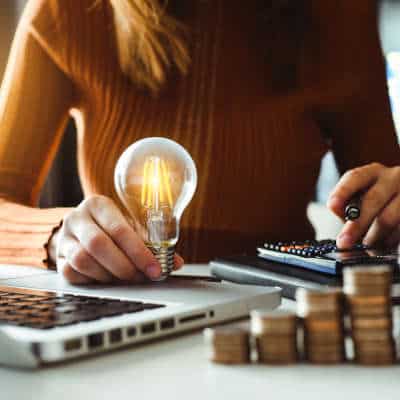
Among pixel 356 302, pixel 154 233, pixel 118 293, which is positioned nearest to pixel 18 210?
pixel 154 233

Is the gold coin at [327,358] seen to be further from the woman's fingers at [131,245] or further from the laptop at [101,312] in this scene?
the woman's fingers at [131,245]

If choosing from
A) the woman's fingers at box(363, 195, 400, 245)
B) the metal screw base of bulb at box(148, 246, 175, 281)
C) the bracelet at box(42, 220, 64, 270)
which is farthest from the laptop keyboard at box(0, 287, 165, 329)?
the woman's fingers at box(363, 195, 400, 245)

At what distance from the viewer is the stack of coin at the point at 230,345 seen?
456mm

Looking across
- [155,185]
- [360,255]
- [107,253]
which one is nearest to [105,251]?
[107,253]

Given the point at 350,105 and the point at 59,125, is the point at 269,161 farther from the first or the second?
the point at 59,125

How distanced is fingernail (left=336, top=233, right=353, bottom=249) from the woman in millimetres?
351

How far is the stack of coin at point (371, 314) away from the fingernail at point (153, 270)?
0.27 metres

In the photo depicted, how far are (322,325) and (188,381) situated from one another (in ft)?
0.29

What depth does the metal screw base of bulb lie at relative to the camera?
27.8 inches

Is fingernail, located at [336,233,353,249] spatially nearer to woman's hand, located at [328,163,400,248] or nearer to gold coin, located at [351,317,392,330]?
woman's hand, located at [328,163,400,248]

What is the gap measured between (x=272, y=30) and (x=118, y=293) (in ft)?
2.42

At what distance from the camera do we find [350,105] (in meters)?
1.24

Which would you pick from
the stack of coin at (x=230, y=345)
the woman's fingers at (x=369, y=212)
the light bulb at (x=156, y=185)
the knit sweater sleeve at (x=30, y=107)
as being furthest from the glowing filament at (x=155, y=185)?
the knit sweater sleeve at (x=30, y=107)

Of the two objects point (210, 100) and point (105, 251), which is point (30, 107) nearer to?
point (210, 100)
